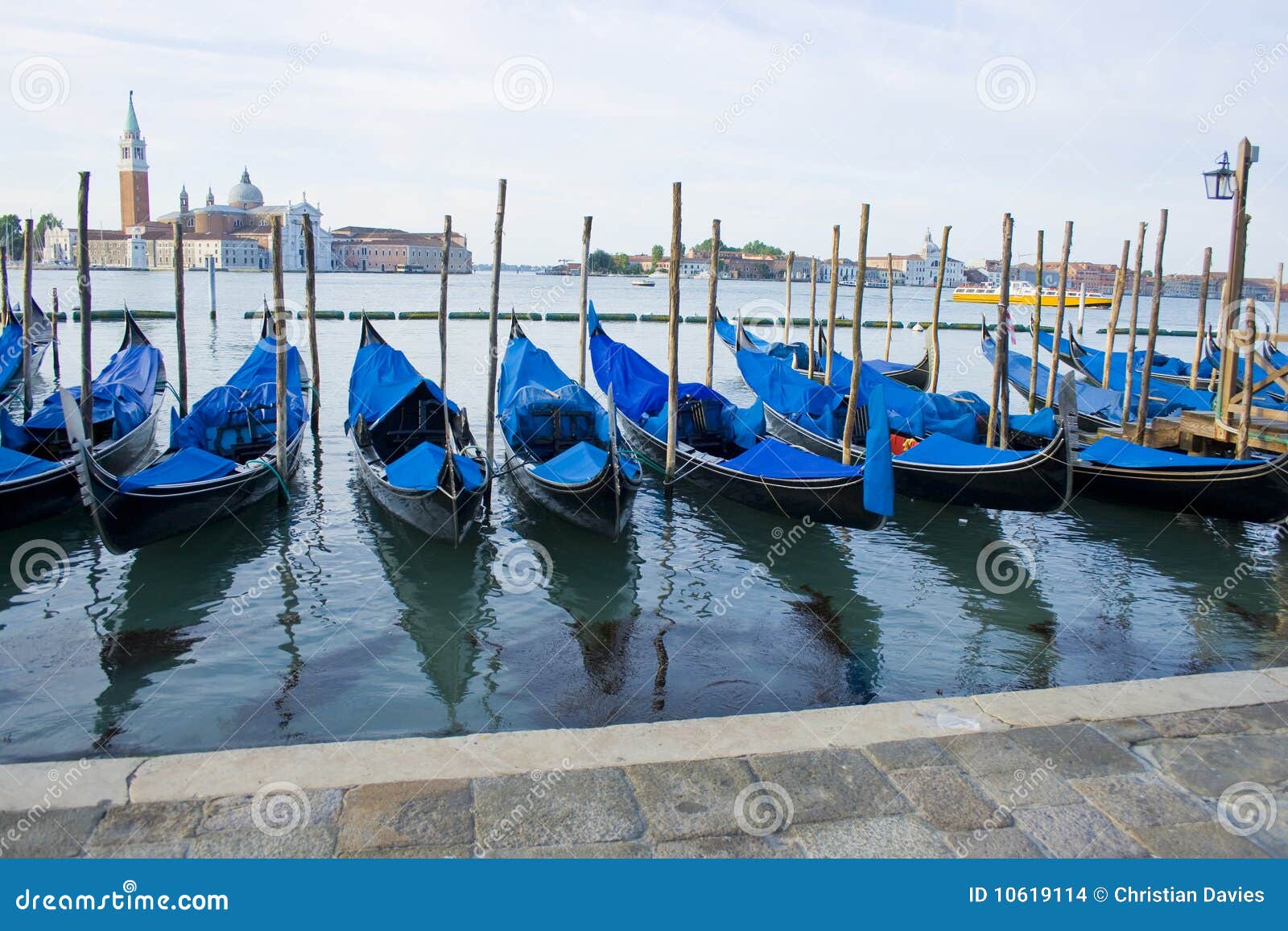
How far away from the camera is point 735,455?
8.84m

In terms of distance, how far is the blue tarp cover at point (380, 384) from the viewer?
28.1 feet

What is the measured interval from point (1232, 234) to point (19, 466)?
9478 millimetres

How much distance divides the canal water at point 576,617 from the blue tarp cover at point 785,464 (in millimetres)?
522

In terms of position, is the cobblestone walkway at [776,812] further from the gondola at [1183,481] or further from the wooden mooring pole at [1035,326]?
the wooden mooring pole at [1035,326]

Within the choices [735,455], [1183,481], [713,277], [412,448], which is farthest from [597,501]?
[1183,481]

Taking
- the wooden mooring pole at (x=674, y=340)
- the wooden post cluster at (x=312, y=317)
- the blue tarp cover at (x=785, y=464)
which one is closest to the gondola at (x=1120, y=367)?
the wooden mooring pole at (x=674, y=340)

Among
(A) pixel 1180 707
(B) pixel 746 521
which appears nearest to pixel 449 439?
(B) pixel 746 521

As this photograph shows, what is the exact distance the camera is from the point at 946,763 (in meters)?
2.66

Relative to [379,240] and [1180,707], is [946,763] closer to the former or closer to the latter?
[1180,707]

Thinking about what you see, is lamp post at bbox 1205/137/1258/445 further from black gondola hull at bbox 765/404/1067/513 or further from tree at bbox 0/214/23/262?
tree at bbox 0/214/23/262

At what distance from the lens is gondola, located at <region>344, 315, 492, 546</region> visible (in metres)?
6.39

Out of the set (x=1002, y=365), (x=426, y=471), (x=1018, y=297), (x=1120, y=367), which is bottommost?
(x=426, y=471)

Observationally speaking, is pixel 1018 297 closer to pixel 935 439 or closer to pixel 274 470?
pixel 935 439

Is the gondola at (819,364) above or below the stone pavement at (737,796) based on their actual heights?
above
